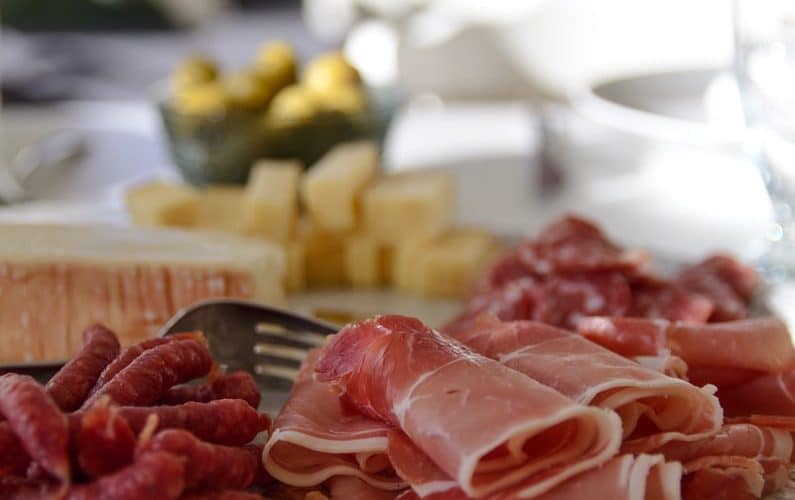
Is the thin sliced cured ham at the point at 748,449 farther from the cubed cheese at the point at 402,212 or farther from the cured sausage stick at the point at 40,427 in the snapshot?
the cubed cheese at the point at 402,212

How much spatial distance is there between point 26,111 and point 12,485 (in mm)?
2194

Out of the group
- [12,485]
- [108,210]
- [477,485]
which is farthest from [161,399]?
[108,210]

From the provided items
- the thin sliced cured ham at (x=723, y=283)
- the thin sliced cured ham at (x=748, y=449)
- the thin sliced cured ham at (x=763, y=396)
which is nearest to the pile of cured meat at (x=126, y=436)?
the thin sliced cured ham at (x=748, y=449)

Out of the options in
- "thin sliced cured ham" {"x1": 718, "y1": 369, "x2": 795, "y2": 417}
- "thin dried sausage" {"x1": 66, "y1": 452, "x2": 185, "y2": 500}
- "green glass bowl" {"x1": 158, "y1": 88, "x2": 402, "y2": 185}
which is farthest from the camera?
"green glass bowl" {"x1": 158, "y1": 88, "x2": 402, "y2": 185}

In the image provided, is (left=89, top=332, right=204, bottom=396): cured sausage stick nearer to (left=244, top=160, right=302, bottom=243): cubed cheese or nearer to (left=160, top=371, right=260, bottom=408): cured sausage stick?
(left=160, top=371, right=260, bottom=408): cured sausage stick

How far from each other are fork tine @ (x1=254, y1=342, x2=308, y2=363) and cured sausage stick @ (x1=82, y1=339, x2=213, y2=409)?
207mm

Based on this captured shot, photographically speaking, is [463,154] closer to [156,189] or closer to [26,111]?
[156,189]

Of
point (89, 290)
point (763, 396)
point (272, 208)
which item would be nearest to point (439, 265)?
point (272, 208)

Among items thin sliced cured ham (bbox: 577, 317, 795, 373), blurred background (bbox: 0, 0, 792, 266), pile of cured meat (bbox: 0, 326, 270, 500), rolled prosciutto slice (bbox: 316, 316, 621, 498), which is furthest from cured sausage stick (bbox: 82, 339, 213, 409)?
blurred background (bbox: 0, 0, 792, 266)

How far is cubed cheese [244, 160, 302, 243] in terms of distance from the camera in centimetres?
157

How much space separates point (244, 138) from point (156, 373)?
1.04 m

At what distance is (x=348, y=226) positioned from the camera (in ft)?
5.21

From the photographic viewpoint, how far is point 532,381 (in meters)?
0.82

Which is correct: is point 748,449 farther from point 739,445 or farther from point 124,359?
point 124,359
